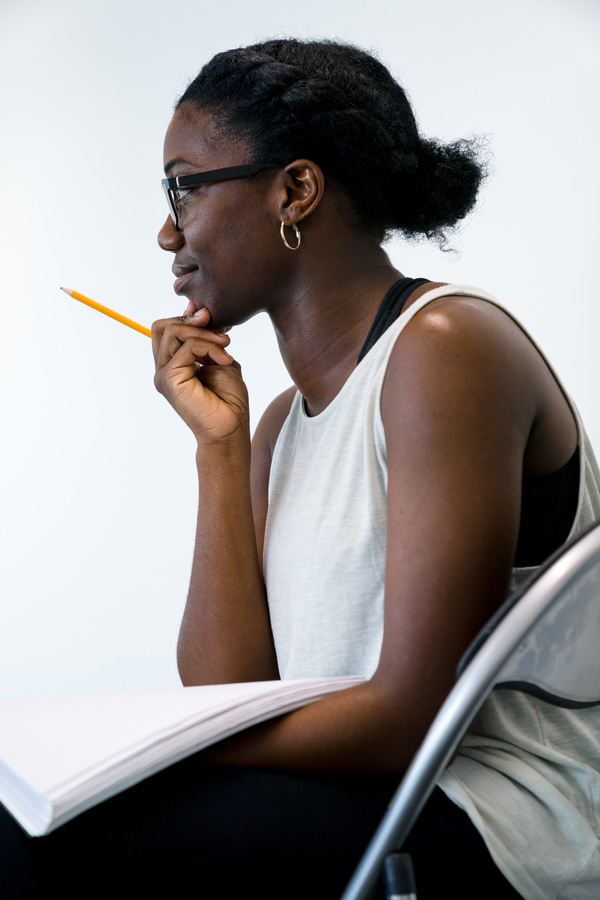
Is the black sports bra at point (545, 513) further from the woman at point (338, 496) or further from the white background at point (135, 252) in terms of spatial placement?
the white background at point (135, 252)

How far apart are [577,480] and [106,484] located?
5.06ft

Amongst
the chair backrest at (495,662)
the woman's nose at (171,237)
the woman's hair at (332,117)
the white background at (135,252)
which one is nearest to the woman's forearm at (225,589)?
the woman's nose at (171,237)

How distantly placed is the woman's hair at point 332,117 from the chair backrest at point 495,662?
716 mm

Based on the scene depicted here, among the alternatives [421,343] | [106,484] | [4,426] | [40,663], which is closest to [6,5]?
[4,426]

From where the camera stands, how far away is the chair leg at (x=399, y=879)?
23.7 inches

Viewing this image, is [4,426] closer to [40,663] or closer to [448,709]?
[40,663]

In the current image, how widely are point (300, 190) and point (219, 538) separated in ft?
1.49

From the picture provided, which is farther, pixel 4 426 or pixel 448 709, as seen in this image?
pixel 4 426

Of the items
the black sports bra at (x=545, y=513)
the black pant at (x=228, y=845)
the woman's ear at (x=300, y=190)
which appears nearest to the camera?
the black pant at (x=228, y=845)

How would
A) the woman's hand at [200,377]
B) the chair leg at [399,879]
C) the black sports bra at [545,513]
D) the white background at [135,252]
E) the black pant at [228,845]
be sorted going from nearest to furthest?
the chair leg at [399,879]
the black pant at [228,845]
the black sports bra at [545,513]
the woman's hand at [200,377]
the white background at [135,252]

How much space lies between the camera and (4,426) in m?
2.44

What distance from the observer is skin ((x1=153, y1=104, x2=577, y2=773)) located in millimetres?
849

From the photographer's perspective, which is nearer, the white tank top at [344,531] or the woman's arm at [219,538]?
the white tank top at [344,531]

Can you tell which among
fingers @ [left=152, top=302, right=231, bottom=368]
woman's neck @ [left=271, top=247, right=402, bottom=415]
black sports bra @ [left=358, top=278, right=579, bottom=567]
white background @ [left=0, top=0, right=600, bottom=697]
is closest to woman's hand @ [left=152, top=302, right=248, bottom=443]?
fingers @ [left=152, top=302, right=231, bottom=368]
